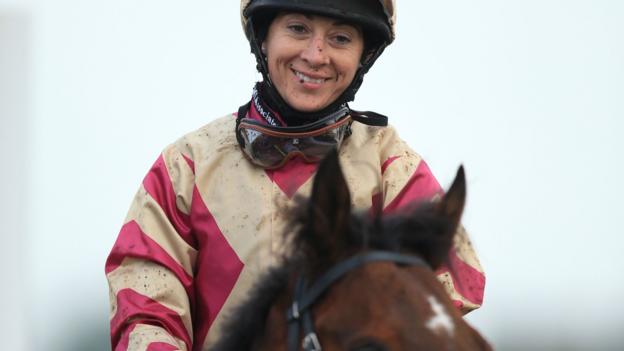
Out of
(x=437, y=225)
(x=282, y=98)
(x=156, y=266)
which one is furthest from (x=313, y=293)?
(x=282, y=98)

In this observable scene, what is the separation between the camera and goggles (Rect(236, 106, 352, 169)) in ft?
17.3

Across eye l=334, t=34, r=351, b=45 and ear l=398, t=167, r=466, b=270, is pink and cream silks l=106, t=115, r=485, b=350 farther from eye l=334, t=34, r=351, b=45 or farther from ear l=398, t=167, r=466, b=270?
ear l=398, t=167, r=466, b=270

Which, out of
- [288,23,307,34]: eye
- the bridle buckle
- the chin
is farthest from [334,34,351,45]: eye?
the bridle buckle

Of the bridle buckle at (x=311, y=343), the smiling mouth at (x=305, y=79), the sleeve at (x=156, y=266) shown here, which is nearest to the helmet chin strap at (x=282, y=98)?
the smiling mouth at (x=305, y=79)

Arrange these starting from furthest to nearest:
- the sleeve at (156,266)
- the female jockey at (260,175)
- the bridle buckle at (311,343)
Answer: the female jockey at (260,175) < the sleeve at (156,266) < the bridle buckle at (311,343)

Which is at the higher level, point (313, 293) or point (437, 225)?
point (437, 225)

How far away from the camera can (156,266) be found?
16.7 ft

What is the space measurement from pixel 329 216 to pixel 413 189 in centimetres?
159

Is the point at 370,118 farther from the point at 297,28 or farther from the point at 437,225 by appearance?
the point at 437,225

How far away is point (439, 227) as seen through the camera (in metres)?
3.94

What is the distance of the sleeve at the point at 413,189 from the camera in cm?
501

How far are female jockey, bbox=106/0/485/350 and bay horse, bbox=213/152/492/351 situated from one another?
3.34ft

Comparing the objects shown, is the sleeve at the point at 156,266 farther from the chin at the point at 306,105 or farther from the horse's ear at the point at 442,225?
the horse's ear at the point at 442,225

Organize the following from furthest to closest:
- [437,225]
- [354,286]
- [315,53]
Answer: [315,53] < [437,225] < [354,286]
